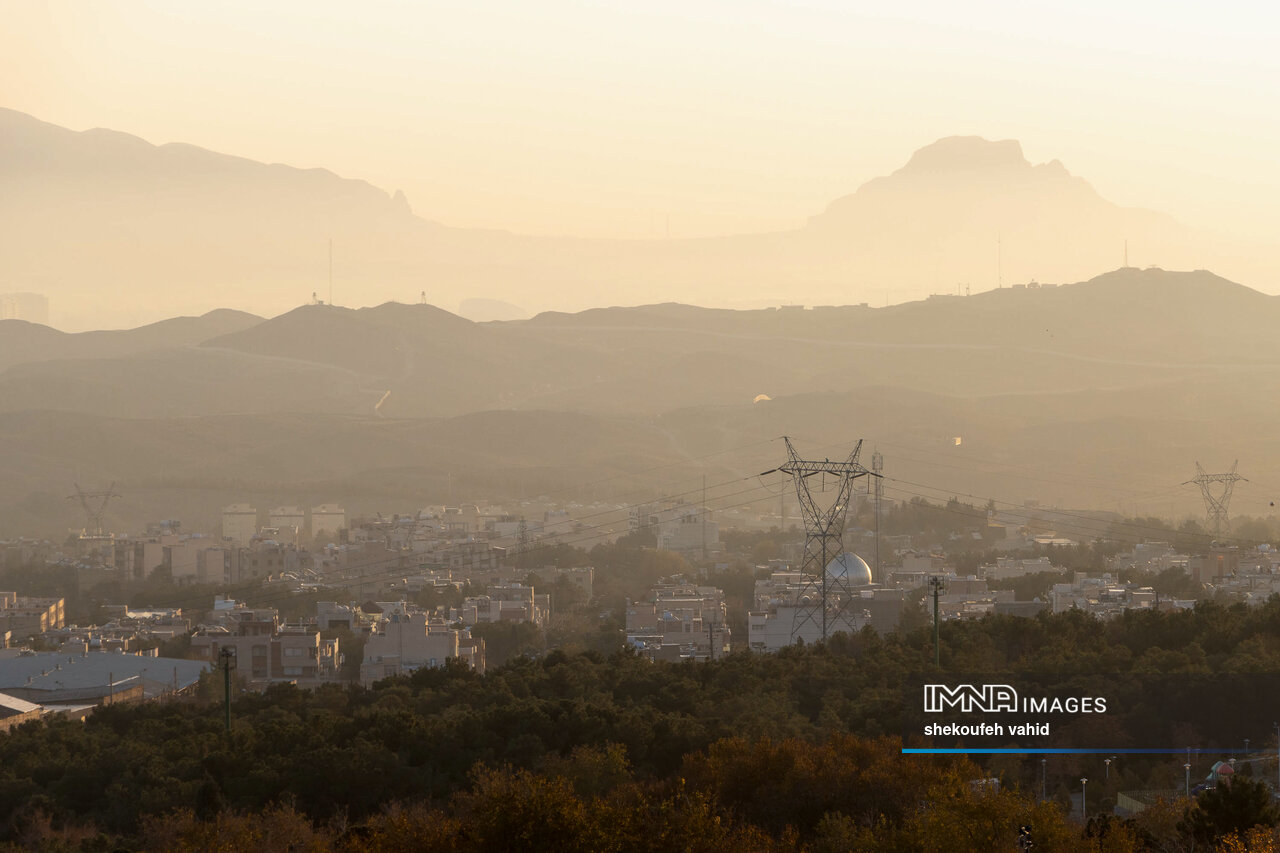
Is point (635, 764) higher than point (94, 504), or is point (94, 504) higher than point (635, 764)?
point (635, 764)

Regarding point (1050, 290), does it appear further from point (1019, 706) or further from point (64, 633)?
point (1019, 706)

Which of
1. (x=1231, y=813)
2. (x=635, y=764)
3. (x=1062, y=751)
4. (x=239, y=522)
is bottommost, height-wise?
(x=239, y=522)

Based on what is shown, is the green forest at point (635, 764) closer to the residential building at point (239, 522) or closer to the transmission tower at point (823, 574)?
the transmission tower at point (823, 574)

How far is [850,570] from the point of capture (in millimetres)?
50281

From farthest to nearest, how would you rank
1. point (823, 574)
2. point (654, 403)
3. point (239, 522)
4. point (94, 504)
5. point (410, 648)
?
point (654, 403)
point (94, 504)
point (239, 522)
point (410, 648)
point (823, 574)

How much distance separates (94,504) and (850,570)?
67798 millimetres

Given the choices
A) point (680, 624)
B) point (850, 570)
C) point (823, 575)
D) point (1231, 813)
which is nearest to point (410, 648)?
point (680, 624)

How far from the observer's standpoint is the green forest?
48.5ft

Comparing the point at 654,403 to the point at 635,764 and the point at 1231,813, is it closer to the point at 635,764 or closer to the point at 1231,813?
the point at 635,764

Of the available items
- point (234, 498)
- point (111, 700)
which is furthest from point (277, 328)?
point (111, 700)

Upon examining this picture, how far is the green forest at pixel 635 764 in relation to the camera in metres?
14.8

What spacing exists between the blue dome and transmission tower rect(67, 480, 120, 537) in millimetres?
50909

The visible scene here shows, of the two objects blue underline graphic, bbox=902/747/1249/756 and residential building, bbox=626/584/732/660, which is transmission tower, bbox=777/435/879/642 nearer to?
residential building, bbox=626/584/732/660

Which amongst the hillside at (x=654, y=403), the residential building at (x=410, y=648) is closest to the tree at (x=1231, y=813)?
the residential building at (x=410, y=648)
